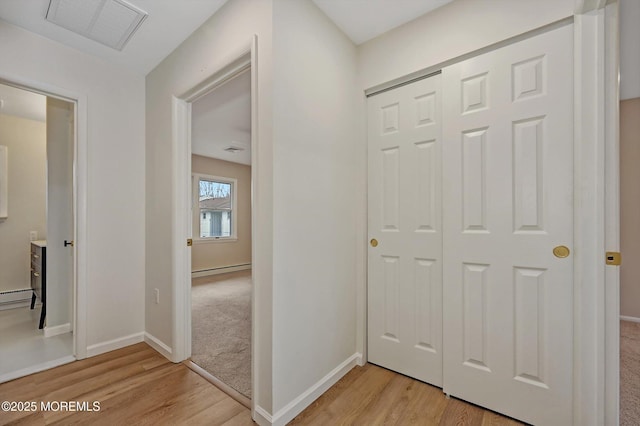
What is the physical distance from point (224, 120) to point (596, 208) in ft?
12.3

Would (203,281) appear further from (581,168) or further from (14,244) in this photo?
(581,168)

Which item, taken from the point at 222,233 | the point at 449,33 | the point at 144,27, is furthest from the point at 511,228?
the point at 222,233

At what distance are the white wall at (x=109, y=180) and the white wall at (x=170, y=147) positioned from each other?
112 mm

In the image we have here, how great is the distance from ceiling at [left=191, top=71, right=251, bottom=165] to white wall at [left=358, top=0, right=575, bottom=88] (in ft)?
3.28

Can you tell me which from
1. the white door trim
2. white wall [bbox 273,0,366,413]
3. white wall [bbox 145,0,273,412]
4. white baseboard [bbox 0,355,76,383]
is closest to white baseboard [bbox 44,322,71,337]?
white baseboard [bbox 0,355,76,383]

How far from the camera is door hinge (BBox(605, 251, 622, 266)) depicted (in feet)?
4.25

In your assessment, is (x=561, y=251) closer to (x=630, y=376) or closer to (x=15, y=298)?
(x=630, y=376)

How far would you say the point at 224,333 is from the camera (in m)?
2.73

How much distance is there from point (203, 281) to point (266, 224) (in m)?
4.30

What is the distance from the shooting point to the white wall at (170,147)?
4.98 ft

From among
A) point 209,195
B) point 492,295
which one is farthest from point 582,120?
point 209,195

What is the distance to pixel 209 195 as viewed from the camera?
596 centimetres

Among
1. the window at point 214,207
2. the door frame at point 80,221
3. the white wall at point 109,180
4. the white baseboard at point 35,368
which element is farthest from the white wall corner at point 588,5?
the window at point 214,207

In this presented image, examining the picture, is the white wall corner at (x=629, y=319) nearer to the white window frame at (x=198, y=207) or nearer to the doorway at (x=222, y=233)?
the doorway at (x=222, y=233)
